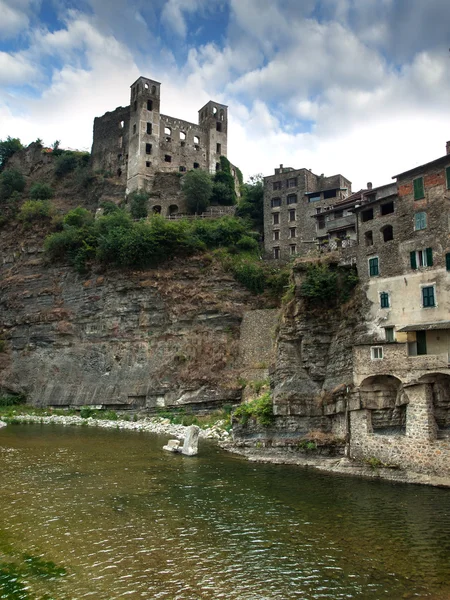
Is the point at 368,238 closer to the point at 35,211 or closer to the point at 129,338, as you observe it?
the point at 129,338

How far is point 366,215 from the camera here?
1353 inches

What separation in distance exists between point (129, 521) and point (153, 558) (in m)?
3.75

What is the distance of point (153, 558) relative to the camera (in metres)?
15.8

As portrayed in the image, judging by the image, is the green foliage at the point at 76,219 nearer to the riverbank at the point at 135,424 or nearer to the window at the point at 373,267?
the riverbank at the point at 135,424

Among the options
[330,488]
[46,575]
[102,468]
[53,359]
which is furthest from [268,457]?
[53,359]

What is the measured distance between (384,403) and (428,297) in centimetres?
656

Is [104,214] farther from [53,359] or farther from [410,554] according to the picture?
[410,554]

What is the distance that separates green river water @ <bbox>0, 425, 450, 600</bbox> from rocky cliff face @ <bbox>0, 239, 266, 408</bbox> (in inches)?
943

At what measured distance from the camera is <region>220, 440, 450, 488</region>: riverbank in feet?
85.0

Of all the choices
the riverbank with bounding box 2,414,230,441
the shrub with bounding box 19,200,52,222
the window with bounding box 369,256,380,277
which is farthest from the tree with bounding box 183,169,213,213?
the window with bounding box 369,256,380,277

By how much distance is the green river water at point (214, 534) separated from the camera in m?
14.0

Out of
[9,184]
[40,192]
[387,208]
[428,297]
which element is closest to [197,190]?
[40,192]

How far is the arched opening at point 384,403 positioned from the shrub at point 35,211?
57.0 meters

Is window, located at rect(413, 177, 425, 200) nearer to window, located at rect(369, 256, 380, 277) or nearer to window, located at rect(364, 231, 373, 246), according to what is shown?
window, located at rect(364, 231, 373, 246)
